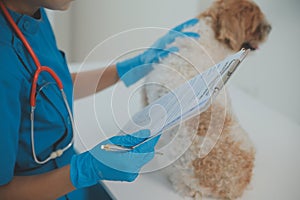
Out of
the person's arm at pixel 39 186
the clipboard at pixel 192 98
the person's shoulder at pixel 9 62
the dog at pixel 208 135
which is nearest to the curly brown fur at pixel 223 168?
the dog at pixel 208 135

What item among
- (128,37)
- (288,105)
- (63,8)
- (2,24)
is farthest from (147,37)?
(288,105)

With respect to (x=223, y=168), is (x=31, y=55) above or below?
above

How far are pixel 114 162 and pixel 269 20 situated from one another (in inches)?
26.3

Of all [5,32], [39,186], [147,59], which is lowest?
[39,186]

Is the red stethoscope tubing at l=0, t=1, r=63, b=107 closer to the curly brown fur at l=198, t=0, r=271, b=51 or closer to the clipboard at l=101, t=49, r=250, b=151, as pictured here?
the clipboard at l=101, t=49, r=250, b=151

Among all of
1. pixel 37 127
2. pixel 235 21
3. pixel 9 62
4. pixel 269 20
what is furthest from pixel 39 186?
pixel 269 20

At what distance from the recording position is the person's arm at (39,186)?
71cm

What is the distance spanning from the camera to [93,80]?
0.96 m

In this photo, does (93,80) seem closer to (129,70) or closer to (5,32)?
(129,70)

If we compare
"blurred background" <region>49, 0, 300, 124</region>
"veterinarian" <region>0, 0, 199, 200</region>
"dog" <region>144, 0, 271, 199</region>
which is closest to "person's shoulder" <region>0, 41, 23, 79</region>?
"veterinarian" <region>0, 0, 199, 200</region>

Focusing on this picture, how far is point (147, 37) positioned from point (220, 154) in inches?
12.2

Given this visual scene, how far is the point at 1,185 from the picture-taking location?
0.71 m

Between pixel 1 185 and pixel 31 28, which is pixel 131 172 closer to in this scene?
pixel 1 185

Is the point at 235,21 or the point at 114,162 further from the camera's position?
the point at 235,21
